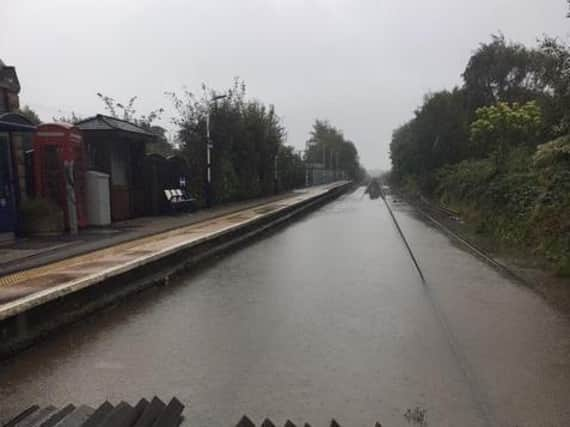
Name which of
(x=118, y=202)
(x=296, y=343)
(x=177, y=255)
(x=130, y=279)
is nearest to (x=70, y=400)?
(x=296, y=343)

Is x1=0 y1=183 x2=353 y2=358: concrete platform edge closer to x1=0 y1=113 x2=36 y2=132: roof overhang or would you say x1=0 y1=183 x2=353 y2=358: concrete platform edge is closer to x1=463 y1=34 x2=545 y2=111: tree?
x1=0 y1=113 x2=36 y2=132: roof overhang

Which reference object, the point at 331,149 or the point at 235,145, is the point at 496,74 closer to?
the point at 235,145

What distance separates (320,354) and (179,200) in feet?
50.6

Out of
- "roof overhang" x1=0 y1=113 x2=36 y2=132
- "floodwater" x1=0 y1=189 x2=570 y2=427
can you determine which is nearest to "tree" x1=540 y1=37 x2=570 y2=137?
"floodwater" x1=0 y1=189 x2=570 y2=427

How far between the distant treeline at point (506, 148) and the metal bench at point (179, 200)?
35.0 feet

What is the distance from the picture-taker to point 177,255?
9.27 m

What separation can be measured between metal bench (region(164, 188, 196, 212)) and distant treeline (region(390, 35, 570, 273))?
1066 centimetres

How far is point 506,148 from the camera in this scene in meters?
22.8

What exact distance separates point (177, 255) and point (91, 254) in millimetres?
1598

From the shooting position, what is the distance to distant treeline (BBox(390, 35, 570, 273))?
8.98 meters

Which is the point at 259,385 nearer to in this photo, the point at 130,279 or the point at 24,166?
the point at 130,279

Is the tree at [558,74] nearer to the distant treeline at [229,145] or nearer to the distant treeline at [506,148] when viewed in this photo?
the distant treeline at [506,148]

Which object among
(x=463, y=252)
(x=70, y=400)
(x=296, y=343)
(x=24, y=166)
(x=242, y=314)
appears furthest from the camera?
(x=24, y=166)

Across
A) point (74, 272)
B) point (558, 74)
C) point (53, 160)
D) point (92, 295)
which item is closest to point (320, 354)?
point (92, 295)
